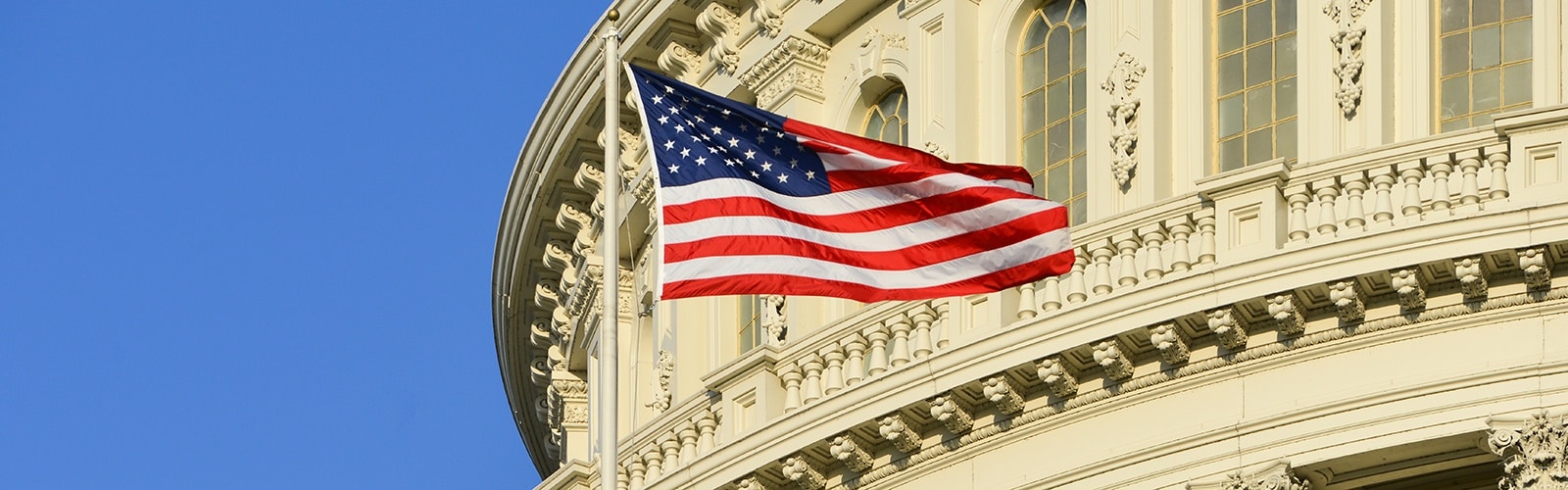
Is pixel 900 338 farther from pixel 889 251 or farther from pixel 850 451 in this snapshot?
pixel 889 251

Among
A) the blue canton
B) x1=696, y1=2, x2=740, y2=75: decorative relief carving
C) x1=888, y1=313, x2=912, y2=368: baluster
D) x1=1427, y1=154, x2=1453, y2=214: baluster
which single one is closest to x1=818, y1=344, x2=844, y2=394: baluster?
x1=888, y1=313, x2=912, y2=368: baluster

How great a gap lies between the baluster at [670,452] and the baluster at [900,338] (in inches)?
124

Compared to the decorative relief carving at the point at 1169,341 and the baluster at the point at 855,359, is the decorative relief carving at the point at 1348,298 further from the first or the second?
the baluster at the point at 855,359

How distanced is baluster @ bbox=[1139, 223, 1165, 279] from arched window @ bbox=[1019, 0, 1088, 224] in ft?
11.2

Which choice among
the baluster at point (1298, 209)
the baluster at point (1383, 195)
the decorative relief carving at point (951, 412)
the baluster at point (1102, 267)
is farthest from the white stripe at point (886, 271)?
the baluster at point (1383, 195)

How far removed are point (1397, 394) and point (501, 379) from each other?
25.3 metres

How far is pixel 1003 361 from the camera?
35.5 metres

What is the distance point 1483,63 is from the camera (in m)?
37.2

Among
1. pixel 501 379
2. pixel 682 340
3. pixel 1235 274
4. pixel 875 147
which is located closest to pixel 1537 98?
pixel 1235 274

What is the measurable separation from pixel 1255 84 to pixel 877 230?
6539mm

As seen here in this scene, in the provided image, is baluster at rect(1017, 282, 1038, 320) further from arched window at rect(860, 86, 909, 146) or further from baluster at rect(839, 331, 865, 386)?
arched window at rect(860, 86, 909, 146)

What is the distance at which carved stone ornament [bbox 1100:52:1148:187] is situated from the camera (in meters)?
Answer: 38.7

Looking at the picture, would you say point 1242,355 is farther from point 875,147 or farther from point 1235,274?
point 875,147

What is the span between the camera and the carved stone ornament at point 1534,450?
104ft
